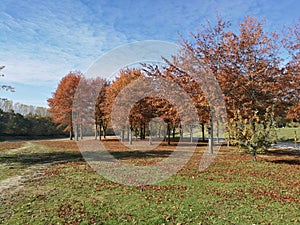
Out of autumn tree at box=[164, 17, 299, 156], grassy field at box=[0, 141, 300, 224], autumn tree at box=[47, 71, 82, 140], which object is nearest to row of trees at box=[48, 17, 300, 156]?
autumn tree at box=[164, 17, 299, 156]

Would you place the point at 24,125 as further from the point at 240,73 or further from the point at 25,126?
the point at 240,73

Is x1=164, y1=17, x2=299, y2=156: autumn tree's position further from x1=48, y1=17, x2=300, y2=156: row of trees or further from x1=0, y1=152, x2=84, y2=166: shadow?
x1=0, y1=152, x2=84, y2=166: shadow

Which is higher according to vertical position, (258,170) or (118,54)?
(118,54)

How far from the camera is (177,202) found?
6.80 m

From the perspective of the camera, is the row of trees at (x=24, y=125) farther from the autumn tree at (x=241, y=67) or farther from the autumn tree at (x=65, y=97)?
the autumn tree at (x=241, y=67)

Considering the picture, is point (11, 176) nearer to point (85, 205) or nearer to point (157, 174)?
point (85, 205)

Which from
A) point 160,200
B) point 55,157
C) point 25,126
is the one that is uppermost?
point 25,126

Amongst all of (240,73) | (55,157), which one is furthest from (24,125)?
(240,73)

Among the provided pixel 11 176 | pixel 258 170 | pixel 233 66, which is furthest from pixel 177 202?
pixel 233 66

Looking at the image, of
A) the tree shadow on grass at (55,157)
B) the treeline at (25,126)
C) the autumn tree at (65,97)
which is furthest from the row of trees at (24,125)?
the tree shadow on grass at (55,157)

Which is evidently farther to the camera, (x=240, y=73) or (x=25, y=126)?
(x=25, y=126)

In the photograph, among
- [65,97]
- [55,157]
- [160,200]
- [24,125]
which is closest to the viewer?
[160,200]

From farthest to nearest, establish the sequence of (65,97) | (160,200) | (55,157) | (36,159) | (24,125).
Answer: (24,125)
(65,97)
(55,157)
(36,159)
(160,200)

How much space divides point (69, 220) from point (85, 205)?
100 cm
